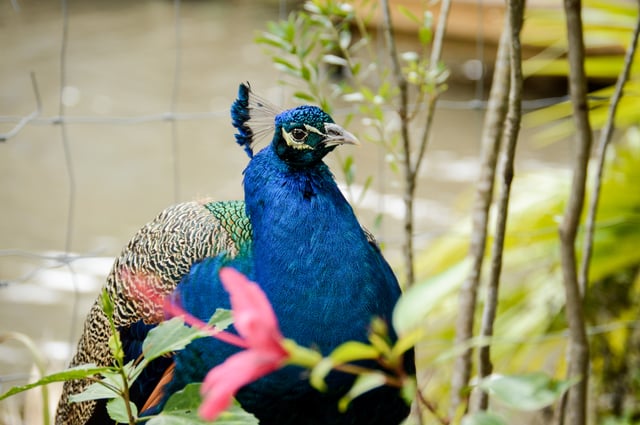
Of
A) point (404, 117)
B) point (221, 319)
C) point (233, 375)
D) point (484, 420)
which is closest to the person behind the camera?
point (233, 375)

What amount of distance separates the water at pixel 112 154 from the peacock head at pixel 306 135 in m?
0.72

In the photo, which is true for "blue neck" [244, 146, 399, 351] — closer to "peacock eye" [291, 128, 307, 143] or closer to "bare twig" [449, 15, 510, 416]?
"peacock eye" [291, 128, 307, 143]

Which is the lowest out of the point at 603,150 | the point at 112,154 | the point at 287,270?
the point at 112,154

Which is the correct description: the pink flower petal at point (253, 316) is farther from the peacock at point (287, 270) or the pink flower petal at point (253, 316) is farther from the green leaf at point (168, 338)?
the peacock at point (287, 270)

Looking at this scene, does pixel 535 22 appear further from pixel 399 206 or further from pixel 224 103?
pixel 224 103

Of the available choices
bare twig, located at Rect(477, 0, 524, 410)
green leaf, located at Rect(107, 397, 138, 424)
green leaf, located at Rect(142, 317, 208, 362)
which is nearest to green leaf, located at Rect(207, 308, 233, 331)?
green leaf, located at Rect(142, 317, 208, 362)

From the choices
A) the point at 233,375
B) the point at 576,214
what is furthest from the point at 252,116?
the point at 233,375

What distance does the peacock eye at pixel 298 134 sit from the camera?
45.3 inches

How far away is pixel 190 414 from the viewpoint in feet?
2.08

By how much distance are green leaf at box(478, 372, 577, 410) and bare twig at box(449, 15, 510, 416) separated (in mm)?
896

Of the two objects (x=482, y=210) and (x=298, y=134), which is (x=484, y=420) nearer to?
(x=298, y=134)

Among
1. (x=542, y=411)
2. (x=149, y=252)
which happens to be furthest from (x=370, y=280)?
(x=542, y=411)

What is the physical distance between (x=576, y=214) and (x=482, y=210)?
0.22 meters

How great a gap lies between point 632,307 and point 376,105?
1150mm
